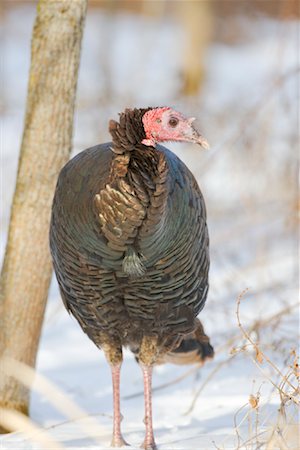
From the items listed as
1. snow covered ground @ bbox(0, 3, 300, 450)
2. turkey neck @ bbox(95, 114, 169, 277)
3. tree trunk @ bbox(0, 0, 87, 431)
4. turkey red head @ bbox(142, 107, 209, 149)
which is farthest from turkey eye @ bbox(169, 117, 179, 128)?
tree trunk @ bbox(0, 0, 87, 431)

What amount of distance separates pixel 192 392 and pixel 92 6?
20258 mm

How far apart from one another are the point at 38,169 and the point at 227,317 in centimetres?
267

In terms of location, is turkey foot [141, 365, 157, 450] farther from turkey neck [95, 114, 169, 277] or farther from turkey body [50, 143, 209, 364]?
turkey neck [95, 114, 169, 277]

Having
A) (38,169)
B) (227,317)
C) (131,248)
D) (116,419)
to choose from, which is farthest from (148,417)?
(227,317)

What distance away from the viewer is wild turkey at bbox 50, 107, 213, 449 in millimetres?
3824

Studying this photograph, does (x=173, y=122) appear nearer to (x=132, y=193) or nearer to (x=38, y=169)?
(x=132, y=193)

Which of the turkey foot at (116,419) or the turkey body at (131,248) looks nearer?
the turkey body at (131,248)

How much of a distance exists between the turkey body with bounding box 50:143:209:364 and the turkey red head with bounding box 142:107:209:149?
2.6 inches

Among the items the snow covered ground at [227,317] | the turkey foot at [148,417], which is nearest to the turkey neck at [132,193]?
the snow covered ground at [227,317]

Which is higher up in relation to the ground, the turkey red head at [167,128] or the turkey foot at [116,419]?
the turkey red head at [167,128]

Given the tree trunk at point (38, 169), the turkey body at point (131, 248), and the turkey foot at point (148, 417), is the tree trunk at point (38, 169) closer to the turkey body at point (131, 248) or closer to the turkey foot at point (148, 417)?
the turkey body at point (131, 248)

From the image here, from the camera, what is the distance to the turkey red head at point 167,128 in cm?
383

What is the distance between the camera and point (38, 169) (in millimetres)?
4930

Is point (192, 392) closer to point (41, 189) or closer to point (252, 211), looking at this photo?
point (41, 189)
